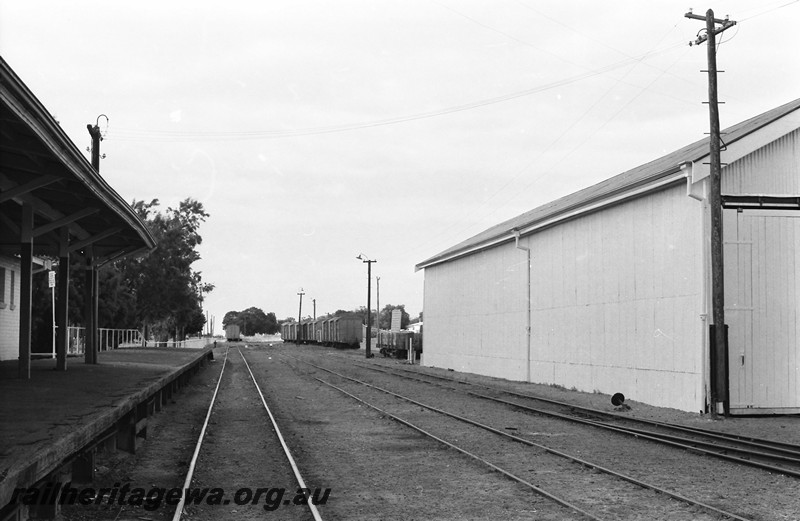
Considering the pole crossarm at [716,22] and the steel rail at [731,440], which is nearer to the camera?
the steel rail at [731,440]

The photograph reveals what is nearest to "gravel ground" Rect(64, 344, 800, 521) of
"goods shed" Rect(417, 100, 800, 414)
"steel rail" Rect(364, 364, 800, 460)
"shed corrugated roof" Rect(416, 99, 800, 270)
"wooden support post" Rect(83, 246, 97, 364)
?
"steel rail" Rect(364, 364, 800, 460)

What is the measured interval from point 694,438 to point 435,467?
5.84 meters

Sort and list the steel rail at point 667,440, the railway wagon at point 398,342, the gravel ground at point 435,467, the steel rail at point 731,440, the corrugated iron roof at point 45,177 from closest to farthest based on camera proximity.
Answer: the gravel ground at point 435,467 < the corrugated iron roof at point 45,177 < the steel rail at point 667,440 < the steel rail at point 731,440 < the railway wagon at point 398,342

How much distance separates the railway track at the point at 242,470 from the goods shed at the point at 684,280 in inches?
395

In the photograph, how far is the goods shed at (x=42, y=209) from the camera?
969 cm

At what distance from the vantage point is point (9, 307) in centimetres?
2377

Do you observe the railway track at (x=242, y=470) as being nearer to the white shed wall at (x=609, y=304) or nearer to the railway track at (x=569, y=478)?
the railway track at (x=569, y=478)

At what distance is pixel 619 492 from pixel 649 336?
12.3 m

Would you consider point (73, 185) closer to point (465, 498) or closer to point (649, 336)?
point (465, 498)

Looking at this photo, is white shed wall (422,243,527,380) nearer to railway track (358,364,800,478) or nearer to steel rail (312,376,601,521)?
railway track (358,364,800,478)

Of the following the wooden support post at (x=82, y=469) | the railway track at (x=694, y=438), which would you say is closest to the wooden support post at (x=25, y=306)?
the wooden support post at (x=82, y=469)

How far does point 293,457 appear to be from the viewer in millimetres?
12055

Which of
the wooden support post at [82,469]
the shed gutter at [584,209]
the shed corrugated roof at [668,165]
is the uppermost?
the shed corrugated roof at [668,165]

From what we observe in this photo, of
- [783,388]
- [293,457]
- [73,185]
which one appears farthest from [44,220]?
[783,388]
